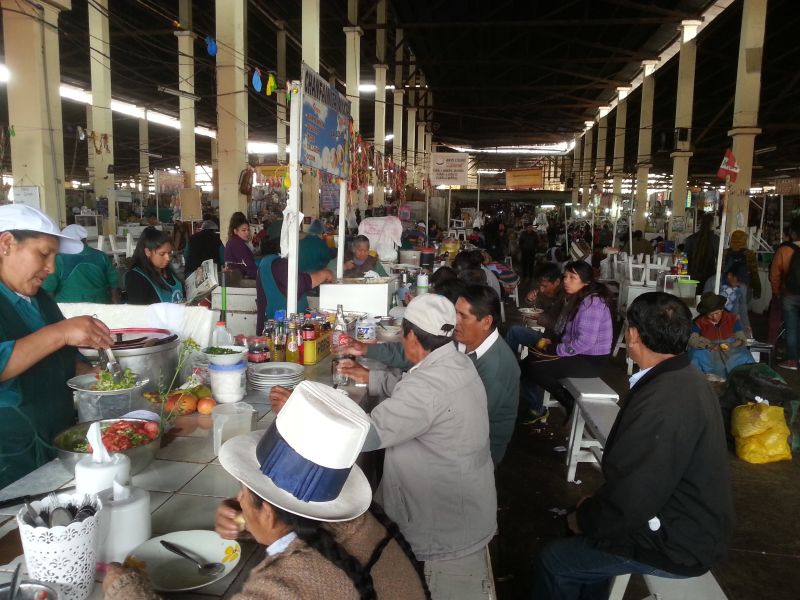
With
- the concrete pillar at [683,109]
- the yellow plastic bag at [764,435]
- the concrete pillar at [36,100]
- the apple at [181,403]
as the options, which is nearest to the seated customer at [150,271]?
the apple at [181,403]

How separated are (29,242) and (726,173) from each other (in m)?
7.12

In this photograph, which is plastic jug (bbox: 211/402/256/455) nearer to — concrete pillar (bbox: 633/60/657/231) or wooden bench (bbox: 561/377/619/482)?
wooden bench (bbox: 561/377/619/482)

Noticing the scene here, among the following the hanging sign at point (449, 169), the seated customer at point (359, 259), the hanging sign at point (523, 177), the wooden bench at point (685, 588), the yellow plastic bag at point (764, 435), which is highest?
the hanging sign at point (523, 177)

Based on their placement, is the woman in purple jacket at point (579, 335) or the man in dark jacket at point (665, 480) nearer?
the man in dark jacket at point (665, 480)

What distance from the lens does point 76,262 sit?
4750 mm

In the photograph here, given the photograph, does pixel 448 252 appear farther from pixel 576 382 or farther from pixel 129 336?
pixel 129 336

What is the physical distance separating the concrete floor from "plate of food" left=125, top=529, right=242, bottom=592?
2196 mm

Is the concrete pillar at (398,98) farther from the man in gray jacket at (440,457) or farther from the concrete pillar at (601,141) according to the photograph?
Answer: the man in gray jacket at (440,457)

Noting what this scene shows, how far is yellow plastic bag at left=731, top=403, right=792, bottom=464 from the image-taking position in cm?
491

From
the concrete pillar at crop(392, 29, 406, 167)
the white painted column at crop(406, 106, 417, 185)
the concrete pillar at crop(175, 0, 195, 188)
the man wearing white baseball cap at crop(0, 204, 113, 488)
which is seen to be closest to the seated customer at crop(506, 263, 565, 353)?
the man wearing white baseball cap at crop(0, 204, 113, 488)

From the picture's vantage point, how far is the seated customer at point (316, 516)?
1.26 m

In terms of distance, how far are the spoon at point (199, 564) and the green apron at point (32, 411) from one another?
976 mm

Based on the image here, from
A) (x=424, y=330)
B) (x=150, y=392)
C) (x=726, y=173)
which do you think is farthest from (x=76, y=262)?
(x=726, y=173)

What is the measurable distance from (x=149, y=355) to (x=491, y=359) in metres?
1.92
